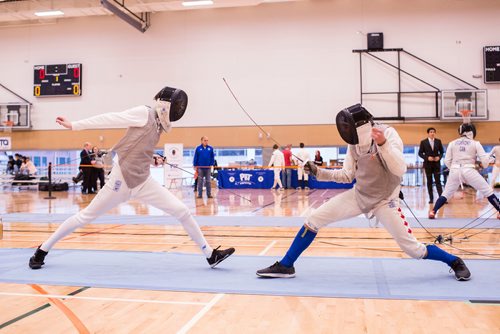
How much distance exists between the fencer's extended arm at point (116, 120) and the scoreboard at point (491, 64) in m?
14.5

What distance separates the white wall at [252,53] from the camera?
15547 mm

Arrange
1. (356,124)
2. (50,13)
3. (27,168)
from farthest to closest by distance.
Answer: (27,168) → (50,13) → (356,124)

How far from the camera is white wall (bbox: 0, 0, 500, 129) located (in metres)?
15.5

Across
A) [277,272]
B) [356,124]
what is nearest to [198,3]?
[356,124]

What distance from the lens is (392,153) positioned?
121 inches

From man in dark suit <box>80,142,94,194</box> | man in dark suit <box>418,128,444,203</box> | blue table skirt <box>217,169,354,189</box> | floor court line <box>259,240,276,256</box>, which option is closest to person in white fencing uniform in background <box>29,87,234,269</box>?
floor court line <box>259,240,276,256</box>

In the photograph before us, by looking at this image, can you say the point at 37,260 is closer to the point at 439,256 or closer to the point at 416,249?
the point at 416,249

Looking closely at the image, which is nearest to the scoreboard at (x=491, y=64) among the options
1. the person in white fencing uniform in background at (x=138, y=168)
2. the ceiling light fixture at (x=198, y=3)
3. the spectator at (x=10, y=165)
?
the ceiling light fixture at (x=198, y=3)

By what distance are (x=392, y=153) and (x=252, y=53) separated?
14.2m

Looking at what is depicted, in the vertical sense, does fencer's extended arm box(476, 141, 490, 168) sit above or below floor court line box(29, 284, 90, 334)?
above

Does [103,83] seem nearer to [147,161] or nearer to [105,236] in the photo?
[105,236]

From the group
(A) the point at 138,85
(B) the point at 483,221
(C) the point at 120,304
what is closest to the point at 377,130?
(C) the point at 120,304

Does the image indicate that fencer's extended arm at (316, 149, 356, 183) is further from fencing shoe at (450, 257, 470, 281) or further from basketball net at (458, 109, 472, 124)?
basketball net at (458, 109, 472, 124)

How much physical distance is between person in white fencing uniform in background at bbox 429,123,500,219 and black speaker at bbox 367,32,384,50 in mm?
9580
